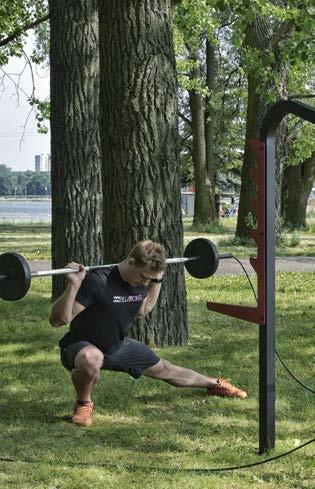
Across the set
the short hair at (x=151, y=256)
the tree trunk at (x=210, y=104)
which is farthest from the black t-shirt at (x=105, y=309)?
the tree trunk at (x=210, y=104)

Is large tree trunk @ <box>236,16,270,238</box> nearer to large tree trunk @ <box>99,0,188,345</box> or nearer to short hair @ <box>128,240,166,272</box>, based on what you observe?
large tree trunk @ <box>99,0,188,345</box>

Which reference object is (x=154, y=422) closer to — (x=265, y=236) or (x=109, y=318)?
(x=109, y=318)

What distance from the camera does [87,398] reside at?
5.70 m

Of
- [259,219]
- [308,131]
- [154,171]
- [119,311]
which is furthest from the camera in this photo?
[308,131]

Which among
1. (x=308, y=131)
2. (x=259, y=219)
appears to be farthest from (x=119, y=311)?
(x=308, y=131)

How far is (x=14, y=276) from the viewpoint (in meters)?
4.58

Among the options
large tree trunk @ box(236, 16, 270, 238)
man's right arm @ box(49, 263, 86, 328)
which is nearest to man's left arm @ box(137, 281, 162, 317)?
man's right arm @ box(49, 263, 86, 328)

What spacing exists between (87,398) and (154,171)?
2.94 meters

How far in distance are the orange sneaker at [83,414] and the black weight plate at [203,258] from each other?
1.13m

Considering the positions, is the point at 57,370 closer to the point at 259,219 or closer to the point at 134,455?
the point at 134,455

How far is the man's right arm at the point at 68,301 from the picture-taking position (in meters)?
4.98

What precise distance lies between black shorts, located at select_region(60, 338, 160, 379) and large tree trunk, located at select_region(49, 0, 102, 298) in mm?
4811

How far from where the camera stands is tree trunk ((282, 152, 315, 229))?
113ft

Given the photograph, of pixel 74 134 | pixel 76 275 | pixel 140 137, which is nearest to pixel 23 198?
pixel 74 134
